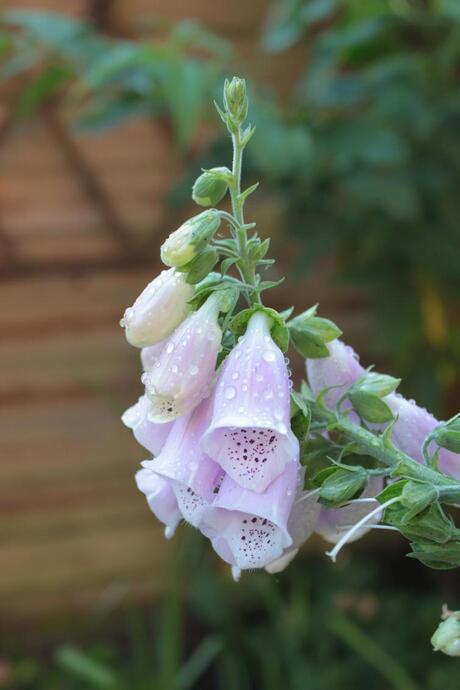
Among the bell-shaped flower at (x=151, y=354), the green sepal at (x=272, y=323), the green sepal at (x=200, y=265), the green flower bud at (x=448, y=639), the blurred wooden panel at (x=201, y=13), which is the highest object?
the blurred wooden panel at (x=201, y=13)

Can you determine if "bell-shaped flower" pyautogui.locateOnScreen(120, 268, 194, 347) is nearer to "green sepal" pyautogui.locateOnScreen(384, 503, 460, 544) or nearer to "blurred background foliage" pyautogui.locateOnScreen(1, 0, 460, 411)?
"green sepal" pyautogui.locateOnScreen(384, 503, 460, 544)

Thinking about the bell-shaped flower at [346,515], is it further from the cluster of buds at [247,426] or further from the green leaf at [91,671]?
the green leaf at [91,671]

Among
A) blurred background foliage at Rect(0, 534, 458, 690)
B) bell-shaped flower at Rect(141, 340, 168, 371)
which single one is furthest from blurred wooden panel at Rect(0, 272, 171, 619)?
bell-shaped flower at Rect(141, 340, 168, 371)

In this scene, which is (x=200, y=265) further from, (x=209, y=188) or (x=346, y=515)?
(x=346, y=515)

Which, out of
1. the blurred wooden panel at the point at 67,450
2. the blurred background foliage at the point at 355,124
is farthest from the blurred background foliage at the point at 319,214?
the blurred wooden panel at the point at 67,450

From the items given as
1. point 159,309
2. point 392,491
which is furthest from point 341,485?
point 159,309

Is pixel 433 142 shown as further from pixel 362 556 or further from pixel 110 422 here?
pixel 362 556
